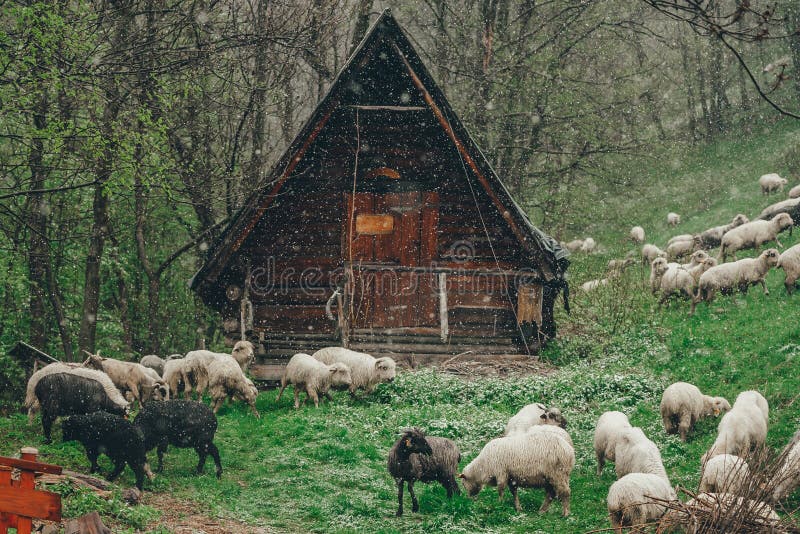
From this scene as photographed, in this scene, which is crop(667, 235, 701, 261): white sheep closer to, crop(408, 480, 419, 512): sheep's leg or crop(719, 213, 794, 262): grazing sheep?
crop(719, 213, 794, 262): grazing sheep

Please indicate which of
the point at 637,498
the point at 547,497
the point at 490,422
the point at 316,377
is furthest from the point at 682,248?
the point at 637,498

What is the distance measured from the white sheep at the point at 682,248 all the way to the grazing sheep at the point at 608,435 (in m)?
15.2

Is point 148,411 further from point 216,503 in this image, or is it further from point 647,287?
point 647,287

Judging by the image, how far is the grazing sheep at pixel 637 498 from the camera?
7.69 metres

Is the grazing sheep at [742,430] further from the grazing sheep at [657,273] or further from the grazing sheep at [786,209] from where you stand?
the grazing sheep at [786,209]

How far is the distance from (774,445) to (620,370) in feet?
16.6

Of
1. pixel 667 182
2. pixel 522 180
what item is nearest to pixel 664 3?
pixel 522 180

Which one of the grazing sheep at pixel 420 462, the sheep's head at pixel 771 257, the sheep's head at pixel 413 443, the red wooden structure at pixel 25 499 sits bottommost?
the grazing sheep at pixel 420 462

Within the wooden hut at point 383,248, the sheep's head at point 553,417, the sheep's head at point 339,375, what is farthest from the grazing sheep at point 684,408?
the wooden hut at point 383,248

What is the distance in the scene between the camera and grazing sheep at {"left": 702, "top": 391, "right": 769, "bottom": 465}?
9406 millimetres

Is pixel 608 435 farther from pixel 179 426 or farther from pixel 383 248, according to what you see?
pixel 383 248

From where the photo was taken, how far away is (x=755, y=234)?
792 inches

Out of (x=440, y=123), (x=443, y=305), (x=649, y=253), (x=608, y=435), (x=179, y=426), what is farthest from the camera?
(x=649, y=253)

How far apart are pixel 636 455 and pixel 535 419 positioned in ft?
7.27
